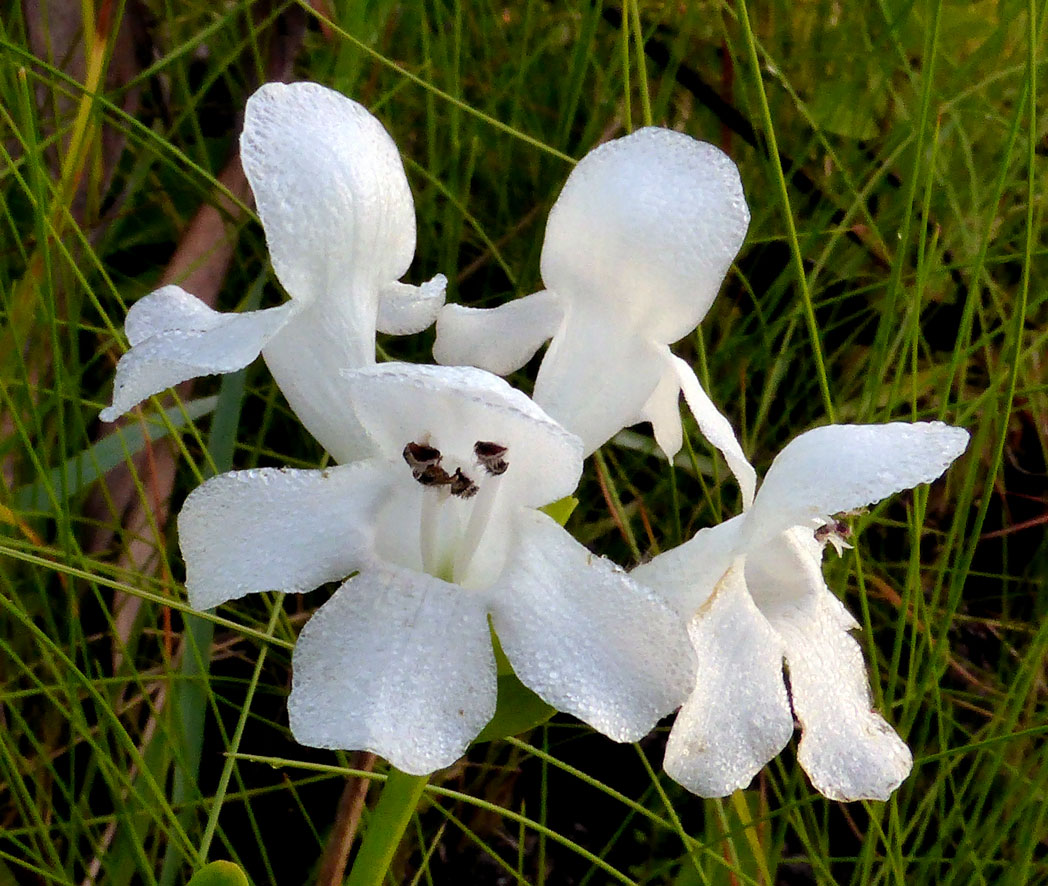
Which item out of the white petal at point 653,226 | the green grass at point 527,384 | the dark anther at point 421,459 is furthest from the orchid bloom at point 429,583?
the green grass at point 527,384

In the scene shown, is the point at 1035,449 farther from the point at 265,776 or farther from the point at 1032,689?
the point at 265,776

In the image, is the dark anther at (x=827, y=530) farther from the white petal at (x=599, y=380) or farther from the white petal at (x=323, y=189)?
the white petal at (x=323, y=189)

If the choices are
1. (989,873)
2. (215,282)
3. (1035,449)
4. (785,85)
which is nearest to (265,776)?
(215,282)

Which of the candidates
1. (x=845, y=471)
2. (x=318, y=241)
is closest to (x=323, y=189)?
(x=318, y=241)

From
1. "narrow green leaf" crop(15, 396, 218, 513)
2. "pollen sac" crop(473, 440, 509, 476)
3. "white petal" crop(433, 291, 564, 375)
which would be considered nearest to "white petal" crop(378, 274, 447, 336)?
"white petal" crop(433, 291, 564, 375)

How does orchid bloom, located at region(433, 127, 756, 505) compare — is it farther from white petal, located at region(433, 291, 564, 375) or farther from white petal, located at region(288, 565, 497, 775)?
white petal, located at region(288, 565, 497, 775)

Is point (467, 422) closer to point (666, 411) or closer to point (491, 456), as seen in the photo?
point (491, 456)

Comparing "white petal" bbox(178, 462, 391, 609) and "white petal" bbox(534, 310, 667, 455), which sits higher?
"white petal" bbox(534, 310, 667, 455)
